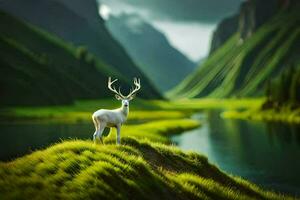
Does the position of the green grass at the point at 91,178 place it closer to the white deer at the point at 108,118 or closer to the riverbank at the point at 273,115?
the white deer at the point at 108,118

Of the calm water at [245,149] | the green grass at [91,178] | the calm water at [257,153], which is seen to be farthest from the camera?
the calm water at [245,149]

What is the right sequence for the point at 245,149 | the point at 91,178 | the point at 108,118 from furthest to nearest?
1. the point at 245,149
2. the point at 108,118
3. the point at 91,178

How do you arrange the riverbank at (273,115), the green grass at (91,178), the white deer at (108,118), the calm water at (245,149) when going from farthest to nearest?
the riverbank at (273,115) → the calm water at (245,149) → the white deer at (108,118) → the green grass at (91,178)

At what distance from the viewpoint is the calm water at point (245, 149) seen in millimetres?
50688

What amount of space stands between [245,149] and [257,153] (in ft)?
16.4

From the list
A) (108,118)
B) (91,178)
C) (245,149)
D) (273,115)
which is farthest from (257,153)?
(273,115)

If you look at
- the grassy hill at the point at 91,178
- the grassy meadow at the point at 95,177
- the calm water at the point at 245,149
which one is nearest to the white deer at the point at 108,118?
the grassy meadow at the point at 95,177

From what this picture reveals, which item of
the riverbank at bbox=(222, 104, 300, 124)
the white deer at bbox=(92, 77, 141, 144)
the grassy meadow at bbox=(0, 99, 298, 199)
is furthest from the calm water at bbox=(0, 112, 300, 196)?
the riverbank at bbox=(222, 104, 300, 124)

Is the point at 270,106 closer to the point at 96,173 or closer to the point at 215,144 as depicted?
the point at 215,144

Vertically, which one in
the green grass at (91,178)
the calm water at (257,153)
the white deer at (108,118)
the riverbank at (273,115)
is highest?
the white deer at (108,118)

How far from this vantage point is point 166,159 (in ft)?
96.3

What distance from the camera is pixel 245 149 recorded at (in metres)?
74.4

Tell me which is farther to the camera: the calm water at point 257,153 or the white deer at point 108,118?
the calm water at point 257,153

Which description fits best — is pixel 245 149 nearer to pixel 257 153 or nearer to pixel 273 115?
pixel 257 153
